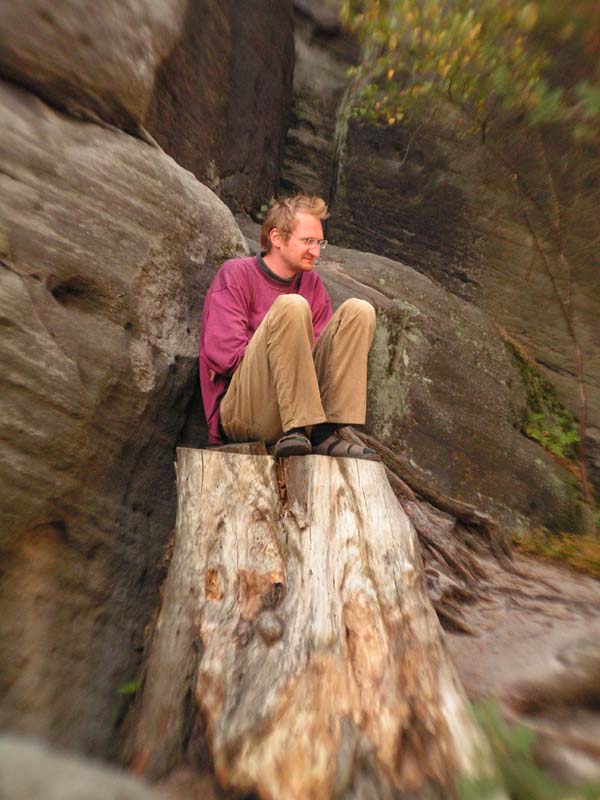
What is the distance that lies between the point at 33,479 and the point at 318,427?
1.62 m

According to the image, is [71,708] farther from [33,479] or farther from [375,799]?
[375,799]

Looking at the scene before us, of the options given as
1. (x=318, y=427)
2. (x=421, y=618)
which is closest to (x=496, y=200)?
(x=318, y=427)

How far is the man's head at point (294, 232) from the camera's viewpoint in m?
3.73

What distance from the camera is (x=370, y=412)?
492cm

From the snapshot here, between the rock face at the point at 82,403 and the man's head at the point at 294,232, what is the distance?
629mm

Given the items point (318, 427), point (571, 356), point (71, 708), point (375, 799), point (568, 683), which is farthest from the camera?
point (571, 356)

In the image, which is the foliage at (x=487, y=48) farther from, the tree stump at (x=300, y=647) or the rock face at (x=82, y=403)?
the tree stump at (x=300, y=647)

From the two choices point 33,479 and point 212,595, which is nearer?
point 212,595

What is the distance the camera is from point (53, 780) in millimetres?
1136

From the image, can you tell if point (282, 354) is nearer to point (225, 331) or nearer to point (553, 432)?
point (225, 331)

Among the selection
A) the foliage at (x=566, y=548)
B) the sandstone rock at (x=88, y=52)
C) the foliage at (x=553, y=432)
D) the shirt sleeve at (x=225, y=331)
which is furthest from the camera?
the foliage at (x=553, y=432)

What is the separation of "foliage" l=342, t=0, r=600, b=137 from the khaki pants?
3.06 metres

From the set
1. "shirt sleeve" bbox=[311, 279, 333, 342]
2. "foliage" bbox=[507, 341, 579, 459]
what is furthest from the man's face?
"foliage" bbox=[507, 341, 579, 459]

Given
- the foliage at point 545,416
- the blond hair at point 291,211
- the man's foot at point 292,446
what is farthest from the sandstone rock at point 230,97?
the foliage at point 545,416
